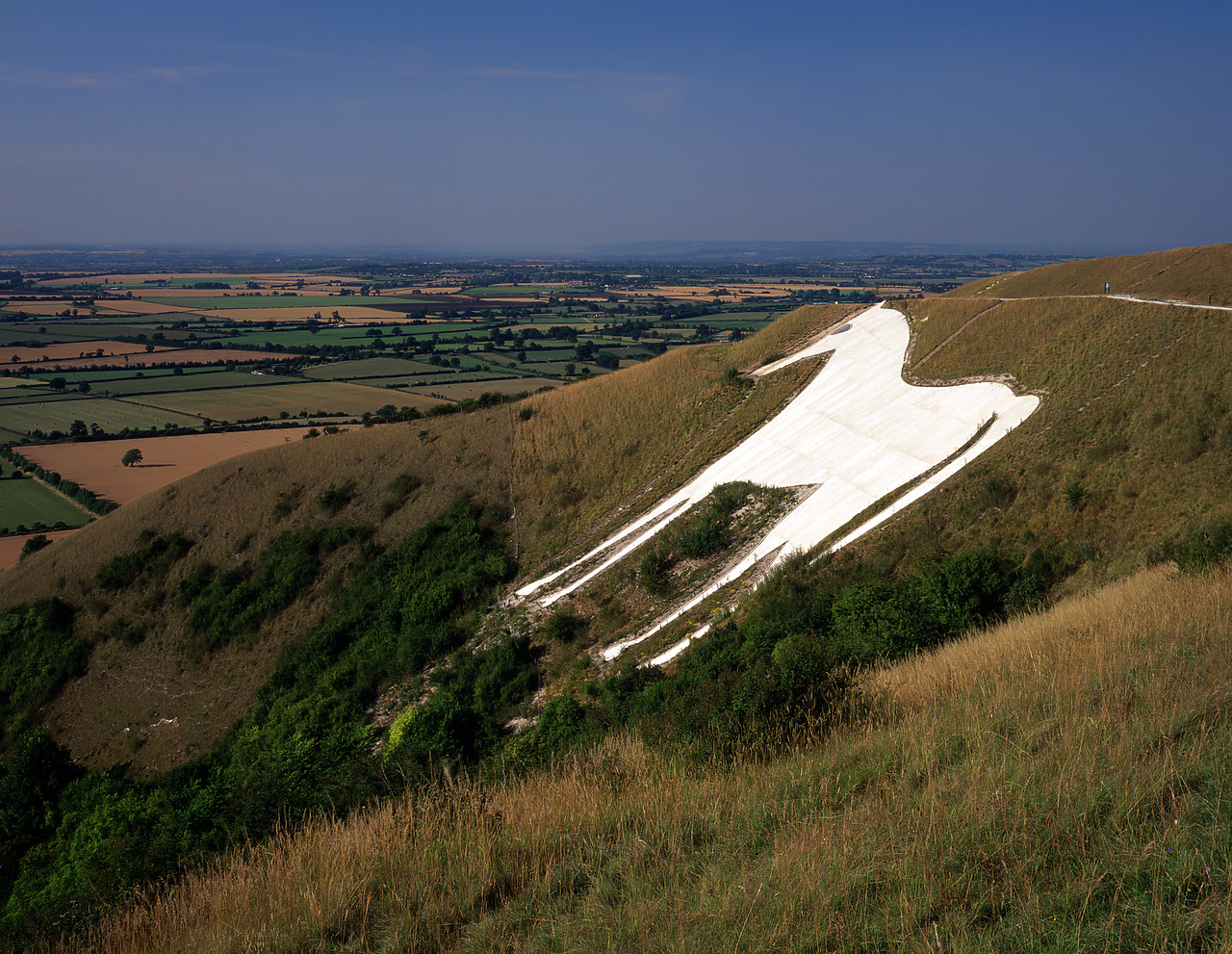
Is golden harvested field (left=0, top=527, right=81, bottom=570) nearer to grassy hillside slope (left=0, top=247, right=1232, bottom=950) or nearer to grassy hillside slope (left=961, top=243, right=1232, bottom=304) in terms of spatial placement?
grassy hillside slope (left=0, top=247, right=1232, bottom=950)

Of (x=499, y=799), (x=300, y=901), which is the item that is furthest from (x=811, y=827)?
(x=300, y=901)

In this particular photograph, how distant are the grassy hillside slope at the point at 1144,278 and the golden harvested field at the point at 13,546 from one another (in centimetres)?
5889

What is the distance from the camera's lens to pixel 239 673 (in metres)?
32.0

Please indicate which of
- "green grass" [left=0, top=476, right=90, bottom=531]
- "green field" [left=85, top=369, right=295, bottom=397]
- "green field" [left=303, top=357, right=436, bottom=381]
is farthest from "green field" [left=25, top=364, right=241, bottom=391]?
"green grass" [left=0, top=476, right=90, bottom=531]

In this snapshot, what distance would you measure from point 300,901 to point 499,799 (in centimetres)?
220

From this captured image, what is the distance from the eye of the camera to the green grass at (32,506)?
5603 centimetres

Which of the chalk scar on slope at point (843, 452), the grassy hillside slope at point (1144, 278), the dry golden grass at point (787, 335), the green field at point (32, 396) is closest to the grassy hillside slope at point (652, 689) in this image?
the dry golden grass at point (787, 335)

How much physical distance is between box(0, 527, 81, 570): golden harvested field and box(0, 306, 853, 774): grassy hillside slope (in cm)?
620

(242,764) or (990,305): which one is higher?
(990,305)

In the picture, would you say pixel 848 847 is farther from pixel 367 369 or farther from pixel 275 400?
pixel 367 369

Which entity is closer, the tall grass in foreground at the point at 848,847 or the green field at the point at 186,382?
the tall grass in foreground at the point at 848,847

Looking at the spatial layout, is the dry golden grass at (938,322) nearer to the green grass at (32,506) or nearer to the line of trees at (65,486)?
the line of trees at (65,486)

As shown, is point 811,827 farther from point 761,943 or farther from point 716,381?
point 716,381

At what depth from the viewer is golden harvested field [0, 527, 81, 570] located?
1849 inches
